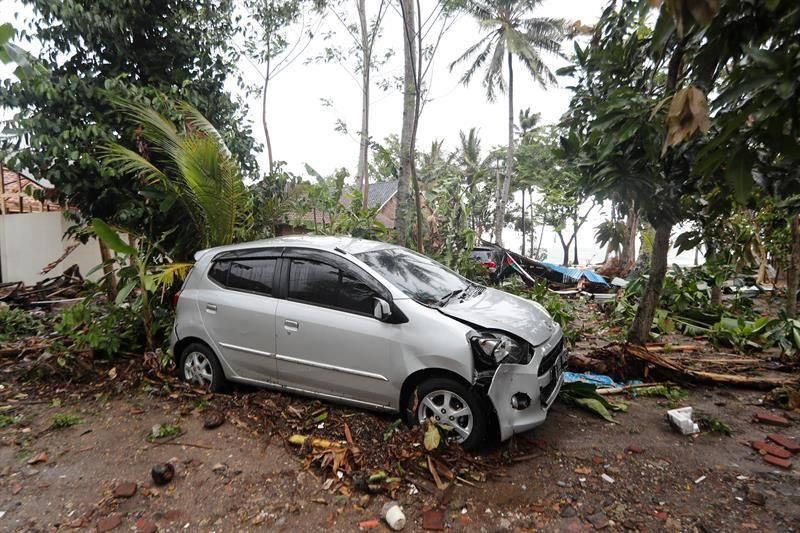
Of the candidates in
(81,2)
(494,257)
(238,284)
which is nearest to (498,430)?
(238,284)

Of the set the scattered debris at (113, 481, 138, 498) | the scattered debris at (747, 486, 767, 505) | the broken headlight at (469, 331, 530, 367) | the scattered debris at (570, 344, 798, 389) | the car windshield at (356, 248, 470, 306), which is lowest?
the scattered debris at (113, 481, 138, 498)

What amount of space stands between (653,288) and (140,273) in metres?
5.65

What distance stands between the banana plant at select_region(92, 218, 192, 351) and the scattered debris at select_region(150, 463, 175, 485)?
6.87ft

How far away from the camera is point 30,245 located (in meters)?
11.2

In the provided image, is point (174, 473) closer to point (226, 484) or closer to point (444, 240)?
point (226, 484)

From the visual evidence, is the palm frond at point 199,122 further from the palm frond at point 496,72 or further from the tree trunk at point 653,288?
the palm frond at point 496,72

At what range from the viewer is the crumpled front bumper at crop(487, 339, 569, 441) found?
3.12 metres

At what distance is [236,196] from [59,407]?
2.81 metres

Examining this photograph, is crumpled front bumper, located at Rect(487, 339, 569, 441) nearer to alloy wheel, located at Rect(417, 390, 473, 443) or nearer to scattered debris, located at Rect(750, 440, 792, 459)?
alloy wheel, located at Rect(417, 390, 473, 443)

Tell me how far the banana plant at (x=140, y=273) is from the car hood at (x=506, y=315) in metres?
3.13

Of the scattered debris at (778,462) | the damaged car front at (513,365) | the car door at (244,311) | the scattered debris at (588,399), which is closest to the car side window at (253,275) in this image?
the car door at (244,311)

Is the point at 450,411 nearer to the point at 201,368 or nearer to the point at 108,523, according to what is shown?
the point at 108,523

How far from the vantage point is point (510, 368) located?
316 cm

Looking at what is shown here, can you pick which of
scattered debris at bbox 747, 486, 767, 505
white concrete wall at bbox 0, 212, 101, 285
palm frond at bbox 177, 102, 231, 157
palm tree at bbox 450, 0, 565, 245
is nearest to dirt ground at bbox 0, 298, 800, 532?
scattered debris at bbox 747, 486, 767, 505
